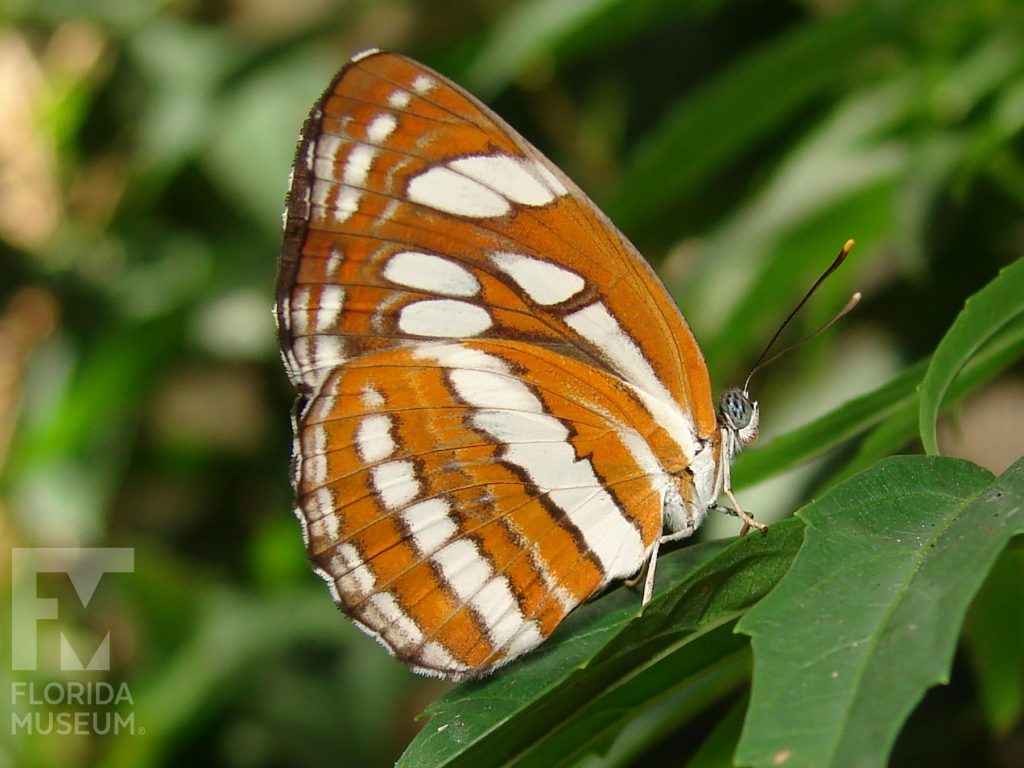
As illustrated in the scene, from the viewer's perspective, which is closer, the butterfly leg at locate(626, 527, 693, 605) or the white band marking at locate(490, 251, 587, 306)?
the butterfly leg at locate(626, 527, 693, 605)

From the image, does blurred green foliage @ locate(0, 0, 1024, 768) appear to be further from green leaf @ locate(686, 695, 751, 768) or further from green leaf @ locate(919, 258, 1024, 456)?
green leaf @ locate(919, 258, 1024, 456)

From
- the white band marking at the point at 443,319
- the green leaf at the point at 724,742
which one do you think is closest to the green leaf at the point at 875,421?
the green leaf at the point at 724,742

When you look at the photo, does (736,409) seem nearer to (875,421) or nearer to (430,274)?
(875,421)

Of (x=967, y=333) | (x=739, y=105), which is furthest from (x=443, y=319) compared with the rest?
(x=739, y=105)

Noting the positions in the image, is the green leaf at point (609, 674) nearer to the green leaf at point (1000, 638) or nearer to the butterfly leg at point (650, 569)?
the butterfly leg at point (650, 569)

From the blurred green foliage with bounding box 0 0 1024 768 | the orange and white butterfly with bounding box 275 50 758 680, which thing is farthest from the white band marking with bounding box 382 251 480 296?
the blurred green foliage with bounding box 0 0 1024 768

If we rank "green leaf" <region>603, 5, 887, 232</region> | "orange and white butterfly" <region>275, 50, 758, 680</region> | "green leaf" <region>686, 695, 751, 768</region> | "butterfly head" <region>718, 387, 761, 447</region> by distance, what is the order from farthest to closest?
1. "green leaf" <region>603, 5, 887, 232</region>
2. "butterfly head" <region>718, 387, 761, 447</region>
3. "orange and white butterfly" <region>275, 50, 758, 680</region>
4. "green leaf" <region>686, 695, 751, 768</region>

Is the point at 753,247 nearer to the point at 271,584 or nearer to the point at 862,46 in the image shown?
the point at 862,46
